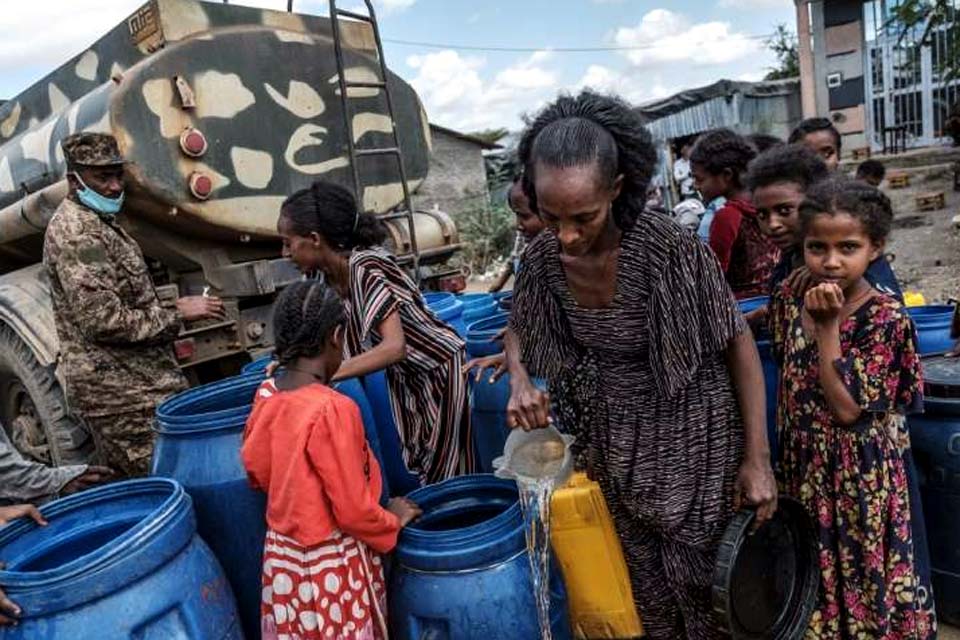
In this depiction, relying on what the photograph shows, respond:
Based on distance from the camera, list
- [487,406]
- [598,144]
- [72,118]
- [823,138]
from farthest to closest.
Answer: [72,118] → [823,138] → [487,406] → [598,144]

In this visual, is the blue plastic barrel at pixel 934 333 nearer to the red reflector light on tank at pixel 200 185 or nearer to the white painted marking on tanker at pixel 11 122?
the red reflector light on tank at pixel 200 185

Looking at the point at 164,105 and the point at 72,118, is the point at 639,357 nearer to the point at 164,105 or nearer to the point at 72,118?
the point at 164,105

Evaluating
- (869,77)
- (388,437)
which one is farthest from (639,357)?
(869,77)

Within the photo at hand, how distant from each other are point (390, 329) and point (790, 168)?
1.33m

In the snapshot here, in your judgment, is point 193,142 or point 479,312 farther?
point 193,142

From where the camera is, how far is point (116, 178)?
3176mm

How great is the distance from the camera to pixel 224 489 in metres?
2.06

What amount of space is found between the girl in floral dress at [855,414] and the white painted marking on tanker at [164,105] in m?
3.11

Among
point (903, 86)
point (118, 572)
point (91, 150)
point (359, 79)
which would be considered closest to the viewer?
point (118, 572)

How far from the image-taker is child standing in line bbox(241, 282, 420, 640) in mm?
1724

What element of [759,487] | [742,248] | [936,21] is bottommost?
[759,487]

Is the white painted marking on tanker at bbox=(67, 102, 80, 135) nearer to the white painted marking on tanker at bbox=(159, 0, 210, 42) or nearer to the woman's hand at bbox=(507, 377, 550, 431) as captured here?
the white painted marking on tanker at bbox=(159, 0, 210, 42)

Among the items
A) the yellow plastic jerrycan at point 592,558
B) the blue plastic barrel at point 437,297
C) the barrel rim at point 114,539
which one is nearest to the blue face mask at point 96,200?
the blue plastic barrel at point 437,297

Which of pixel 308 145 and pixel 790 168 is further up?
pixel 308 145
